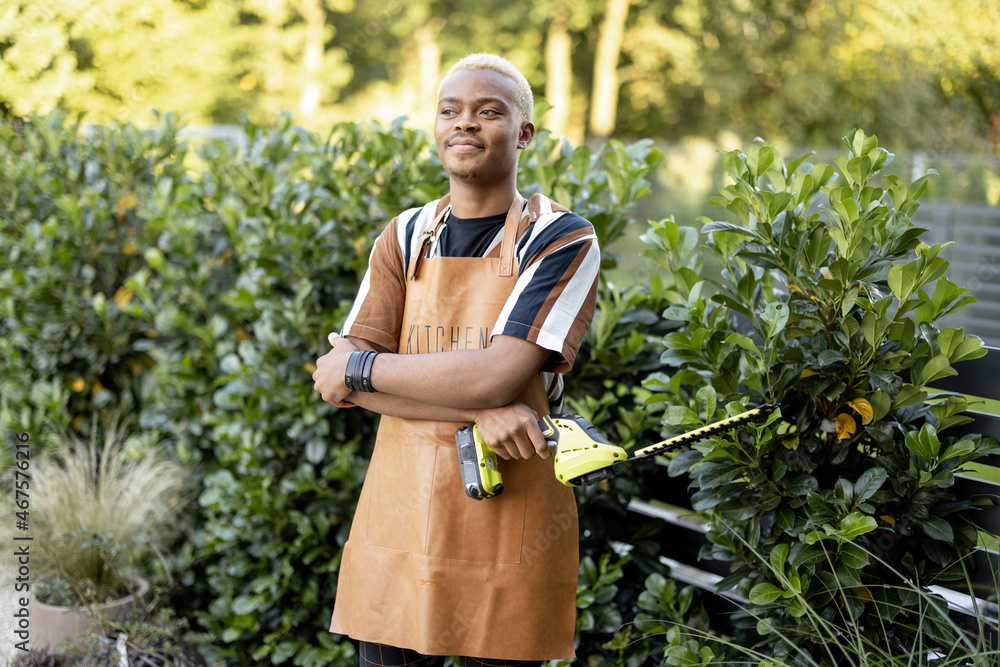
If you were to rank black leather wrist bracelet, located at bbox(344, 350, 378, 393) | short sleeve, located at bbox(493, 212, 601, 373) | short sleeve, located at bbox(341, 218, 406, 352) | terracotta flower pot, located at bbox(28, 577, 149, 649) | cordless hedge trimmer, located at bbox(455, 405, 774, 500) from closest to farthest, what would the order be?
cordless hedge trimmer, located at bbox(455, 405, 774, 500) < short sleeve, located at bbox(493, 212, 601, 373) < black leather wrist bracelet, located at bbox(344, 350, 378, 393) < short sleeve, located at bbox(341, 218, 406, 352) < terracotta flower pot, located at bbox(28, 577, 149, 649)

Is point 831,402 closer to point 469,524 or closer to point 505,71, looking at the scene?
point 469,524

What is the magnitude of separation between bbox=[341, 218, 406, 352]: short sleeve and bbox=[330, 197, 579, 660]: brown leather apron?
10 cm

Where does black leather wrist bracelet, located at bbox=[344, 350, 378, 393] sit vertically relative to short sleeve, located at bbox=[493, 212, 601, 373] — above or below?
below

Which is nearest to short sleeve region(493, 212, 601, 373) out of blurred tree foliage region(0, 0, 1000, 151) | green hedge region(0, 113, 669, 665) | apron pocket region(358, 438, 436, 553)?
apron pocket region(358, 438, 436, 553)

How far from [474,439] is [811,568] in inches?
34.6

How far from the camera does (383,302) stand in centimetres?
191

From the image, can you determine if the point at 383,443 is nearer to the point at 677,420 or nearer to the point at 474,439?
the point at 474,439

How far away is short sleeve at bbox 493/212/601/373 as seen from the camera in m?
1.65

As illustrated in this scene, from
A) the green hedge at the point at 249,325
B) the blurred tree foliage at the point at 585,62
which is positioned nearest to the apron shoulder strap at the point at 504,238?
the green hedge at the point at 249,325

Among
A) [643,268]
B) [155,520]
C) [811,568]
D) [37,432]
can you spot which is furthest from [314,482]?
[643,268]

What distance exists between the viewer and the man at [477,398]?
65.8 inches

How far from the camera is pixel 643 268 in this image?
4355 millimetres

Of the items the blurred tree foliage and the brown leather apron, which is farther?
the blurred tree foliage

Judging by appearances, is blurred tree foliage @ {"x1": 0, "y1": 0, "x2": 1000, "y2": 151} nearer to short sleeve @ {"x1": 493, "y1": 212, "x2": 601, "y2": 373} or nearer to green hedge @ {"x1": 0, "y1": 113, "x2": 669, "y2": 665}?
green hedge @ {"x1": 0, "y1": 113, "x2": 669, "y2": 665}
